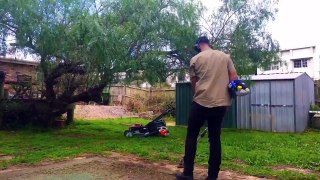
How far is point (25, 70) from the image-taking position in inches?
576

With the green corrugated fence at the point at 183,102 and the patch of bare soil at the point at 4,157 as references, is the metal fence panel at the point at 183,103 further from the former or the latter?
the patch of bare soil at the point at 4,157

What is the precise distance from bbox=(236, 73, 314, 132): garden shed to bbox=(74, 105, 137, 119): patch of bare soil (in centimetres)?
734

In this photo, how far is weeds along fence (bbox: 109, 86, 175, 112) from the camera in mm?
18734

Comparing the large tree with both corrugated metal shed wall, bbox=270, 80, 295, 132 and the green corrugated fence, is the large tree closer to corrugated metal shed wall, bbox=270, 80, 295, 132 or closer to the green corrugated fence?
the green corrugated fence

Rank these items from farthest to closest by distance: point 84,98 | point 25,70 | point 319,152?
point 25,70 < point 84,98 < point 319,152

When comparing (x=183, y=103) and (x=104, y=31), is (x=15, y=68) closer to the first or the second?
(x=183, y=103)

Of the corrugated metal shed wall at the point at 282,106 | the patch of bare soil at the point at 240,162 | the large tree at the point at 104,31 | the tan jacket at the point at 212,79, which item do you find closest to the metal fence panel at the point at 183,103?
the corrugated metal shed wall at the point at 282,106

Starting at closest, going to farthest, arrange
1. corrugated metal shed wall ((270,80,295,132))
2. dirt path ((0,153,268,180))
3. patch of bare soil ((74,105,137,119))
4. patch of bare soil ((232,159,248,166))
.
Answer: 1. dirt path ((0,153,268,180))
2. patch of bare soil ((232,159,248,166))
3. corrugated metal shed wall ((270,80,295,132))
4. patch of bare soil ((74,105,137,119))

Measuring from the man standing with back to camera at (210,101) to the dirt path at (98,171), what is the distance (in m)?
0.44

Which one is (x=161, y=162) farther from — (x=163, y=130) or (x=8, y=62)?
(x=8, y=62)

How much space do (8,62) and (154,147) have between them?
32.4 ft

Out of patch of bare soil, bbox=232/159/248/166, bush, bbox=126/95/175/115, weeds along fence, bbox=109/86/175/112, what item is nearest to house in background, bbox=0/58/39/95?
weeds along fence, bbox=109/86/175/112


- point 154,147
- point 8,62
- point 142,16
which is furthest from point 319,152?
point 8,62

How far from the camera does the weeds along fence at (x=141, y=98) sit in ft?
61.5
